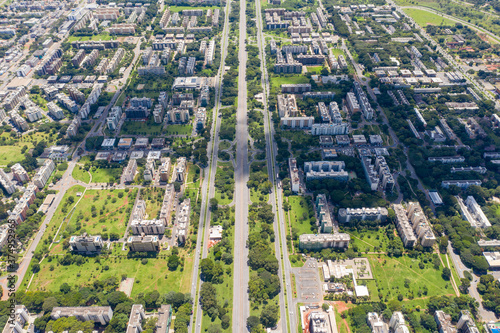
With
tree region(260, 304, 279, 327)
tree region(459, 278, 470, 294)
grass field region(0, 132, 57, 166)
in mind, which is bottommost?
tree region(260, 304, 279, 327)

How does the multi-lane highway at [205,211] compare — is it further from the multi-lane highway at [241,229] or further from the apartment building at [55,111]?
the apartment building at [55,111]

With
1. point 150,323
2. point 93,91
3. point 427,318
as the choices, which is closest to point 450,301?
point 427,318

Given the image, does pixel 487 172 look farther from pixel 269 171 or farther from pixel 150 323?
pixel 150 323

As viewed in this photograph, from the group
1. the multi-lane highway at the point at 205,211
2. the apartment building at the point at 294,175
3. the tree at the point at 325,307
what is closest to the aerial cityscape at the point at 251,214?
the multi-lane highway at the point at 205,211

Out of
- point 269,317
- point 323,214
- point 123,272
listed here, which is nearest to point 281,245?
point 323,214

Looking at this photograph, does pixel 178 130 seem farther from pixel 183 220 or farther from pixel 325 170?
pixel 325 170

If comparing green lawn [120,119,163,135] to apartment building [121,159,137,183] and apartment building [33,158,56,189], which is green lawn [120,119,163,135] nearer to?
apartment building [121,159,137,183]

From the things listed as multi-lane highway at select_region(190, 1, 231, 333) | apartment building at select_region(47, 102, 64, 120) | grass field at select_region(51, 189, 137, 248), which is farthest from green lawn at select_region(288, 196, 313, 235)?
apartment building at select_region(47, 102, 64, 120)
